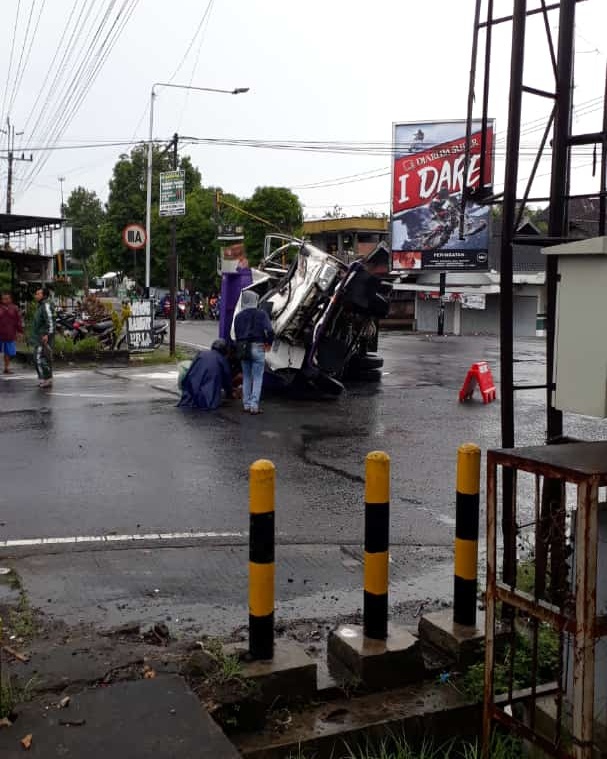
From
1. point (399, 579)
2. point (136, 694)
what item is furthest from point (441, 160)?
point (136, 694)

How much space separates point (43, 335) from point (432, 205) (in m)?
24.8

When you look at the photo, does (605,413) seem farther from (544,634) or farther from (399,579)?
(399,579)

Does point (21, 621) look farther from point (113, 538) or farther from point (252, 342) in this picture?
point (252, 342)

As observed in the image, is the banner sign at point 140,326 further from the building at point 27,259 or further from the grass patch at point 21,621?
the grass patch at point 21,621

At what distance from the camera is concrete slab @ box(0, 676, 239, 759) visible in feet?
10.3

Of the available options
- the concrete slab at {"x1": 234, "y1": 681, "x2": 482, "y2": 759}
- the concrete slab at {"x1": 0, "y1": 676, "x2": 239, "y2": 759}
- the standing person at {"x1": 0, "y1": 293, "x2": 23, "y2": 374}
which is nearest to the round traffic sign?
the standing person at {"x1": 0, "y1": 293, "x2": 23, "y2": 374}

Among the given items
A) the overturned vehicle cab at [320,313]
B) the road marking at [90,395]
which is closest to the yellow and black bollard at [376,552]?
the overturned vehicle cab at [320,313]

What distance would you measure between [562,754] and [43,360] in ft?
48.9

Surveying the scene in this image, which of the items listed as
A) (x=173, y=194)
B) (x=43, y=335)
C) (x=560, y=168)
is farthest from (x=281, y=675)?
(x=173, y=194)

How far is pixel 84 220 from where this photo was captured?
9256cm

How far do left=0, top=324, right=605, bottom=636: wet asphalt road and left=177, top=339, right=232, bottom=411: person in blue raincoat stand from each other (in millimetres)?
362

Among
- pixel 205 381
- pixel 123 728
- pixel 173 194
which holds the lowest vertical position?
pixel 123 728

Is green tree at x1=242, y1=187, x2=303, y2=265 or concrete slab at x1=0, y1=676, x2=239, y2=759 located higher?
green tree at x1=242, y1=187, x2=303, y2=265

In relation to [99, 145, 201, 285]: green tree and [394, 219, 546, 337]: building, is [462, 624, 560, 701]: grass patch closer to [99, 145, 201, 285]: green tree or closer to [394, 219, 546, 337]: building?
[394, 219, 546, 337]: building
